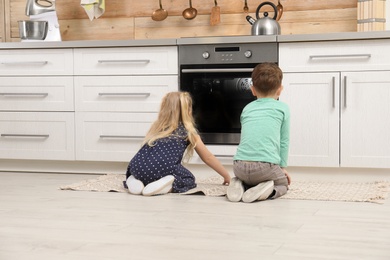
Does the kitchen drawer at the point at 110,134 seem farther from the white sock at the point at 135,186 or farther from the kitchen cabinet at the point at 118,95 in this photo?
the white sock at the point at 135,186

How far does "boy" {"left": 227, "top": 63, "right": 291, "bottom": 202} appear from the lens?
3.32 meters

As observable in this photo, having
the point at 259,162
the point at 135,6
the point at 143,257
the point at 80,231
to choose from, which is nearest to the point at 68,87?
the point at 135,6

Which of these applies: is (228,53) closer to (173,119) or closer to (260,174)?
(173,119)

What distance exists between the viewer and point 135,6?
16.4ft

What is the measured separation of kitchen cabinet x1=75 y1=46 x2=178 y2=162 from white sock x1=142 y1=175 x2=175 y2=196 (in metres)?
0.90

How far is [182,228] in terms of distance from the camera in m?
2.56

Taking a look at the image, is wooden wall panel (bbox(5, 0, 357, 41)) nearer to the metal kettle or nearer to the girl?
the metal kettle

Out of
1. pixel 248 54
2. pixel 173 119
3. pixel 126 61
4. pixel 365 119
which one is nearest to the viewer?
pixel 173 119

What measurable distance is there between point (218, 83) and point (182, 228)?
71.3 inches

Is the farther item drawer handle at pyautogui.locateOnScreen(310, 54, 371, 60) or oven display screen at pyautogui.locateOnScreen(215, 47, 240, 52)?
oven display screen at pyautogui.locateOnScreen(215, 47, 240, 52)

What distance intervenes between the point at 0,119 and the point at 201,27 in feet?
4.91

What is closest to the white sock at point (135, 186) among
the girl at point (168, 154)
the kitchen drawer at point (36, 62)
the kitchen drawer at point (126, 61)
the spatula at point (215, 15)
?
the girl at point (168, 154)

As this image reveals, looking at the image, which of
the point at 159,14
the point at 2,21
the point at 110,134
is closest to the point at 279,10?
the point at 159,14

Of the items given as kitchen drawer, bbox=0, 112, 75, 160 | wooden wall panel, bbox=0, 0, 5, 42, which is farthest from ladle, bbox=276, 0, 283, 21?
wooden wall panel, bbox=0, 0, 5, 42
